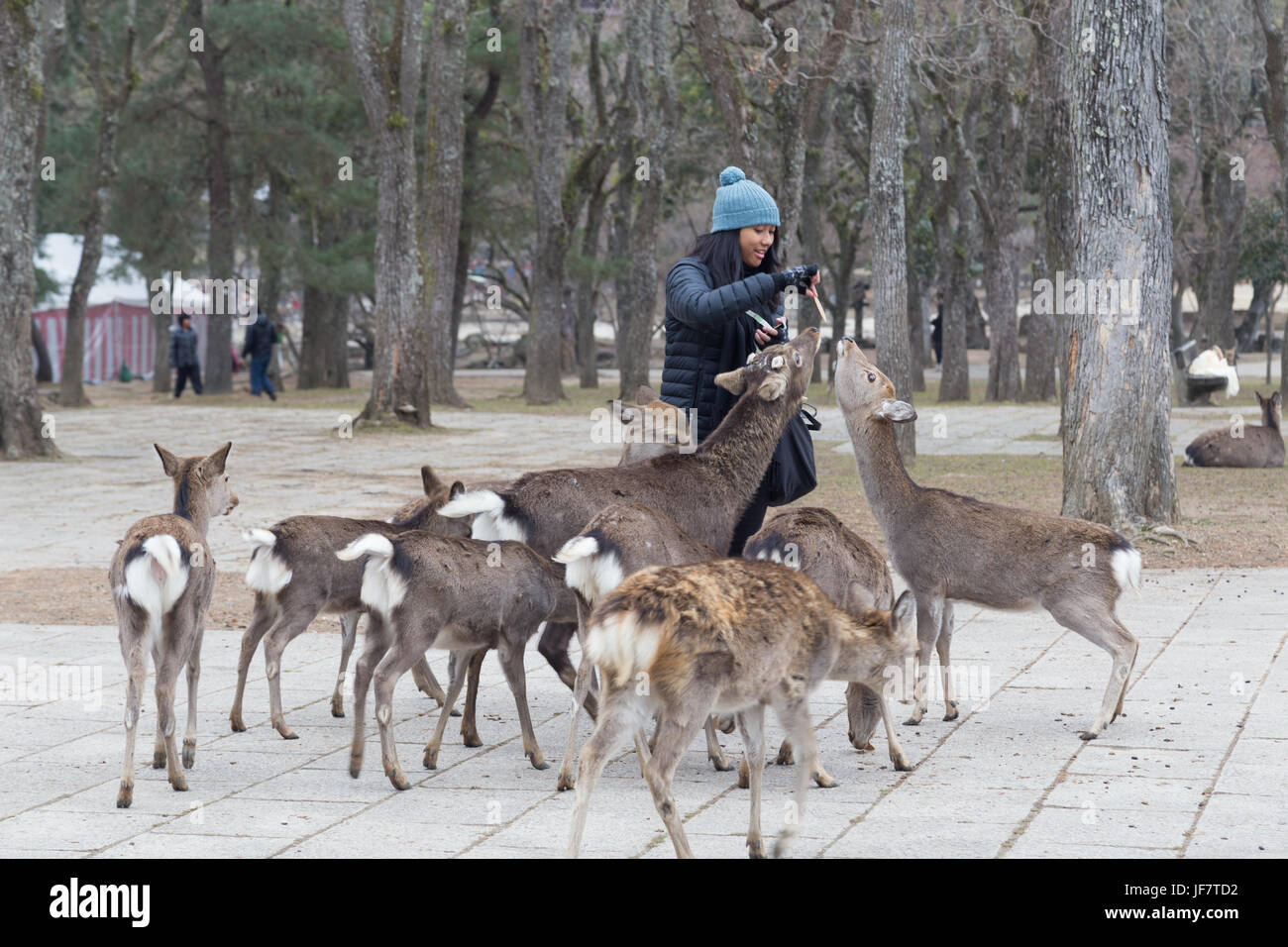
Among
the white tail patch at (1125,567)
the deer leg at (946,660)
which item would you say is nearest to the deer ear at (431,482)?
the deer leg at (946,660)

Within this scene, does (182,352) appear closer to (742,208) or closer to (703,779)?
(742,208)

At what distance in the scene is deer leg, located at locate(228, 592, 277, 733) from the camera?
673 cm

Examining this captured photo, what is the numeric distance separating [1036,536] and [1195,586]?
3708 millimetres

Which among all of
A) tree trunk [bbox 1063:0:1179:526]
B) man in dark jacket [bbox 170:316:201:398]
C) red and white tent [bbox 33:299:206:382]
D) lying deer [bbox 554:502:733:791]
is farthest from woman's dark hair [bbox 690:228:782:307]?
red and white tent [bbox 33:299:206:382]

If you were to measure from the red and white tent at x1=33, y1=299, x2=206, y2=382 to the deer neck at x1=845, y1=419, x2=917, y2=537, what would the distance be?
1322 inches

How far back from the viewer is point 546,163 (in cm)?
2930

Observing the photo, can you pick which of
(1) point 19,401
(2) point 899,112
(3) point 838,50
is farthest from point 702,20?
(1) point 19,401

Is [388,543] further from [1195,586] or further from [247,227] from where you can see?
[247,227]

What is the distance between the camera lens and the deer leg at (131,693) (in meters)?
5.52

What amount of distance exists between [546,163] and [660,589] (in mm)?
25309

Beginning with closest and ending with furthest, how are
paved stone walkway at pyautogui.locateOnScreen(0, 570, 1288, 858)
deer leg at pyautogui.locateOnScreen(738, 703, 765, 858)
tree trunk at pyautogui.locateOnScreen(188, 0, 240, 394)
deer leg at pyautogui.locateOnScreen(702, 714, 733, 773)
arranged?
deer leg at pyautogui.locateOnScreen(738, 703, 765, 858)
paved stone walkway at pyautogui.locateOnScreen(0, 570, 1288, 858)
deer leg at pyautogui.locateOnScreen(702, 714, 733, 773)
tree trunk at pyautogui.locateOnScreen(188, 0, 240, 394)

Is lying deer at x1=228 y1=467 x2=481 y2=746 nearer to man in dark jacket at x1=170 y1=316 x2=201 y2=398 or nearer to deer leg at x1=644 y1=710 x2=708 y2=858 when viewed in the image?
deer leg at x1=644 y1=710 x2=708 y2=858

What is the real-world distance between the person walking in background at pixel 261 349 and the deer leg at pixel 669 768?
27.5m

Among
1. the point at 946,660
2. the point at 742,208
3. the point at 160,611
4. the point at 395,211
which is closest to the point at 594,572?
the point at 160,611
